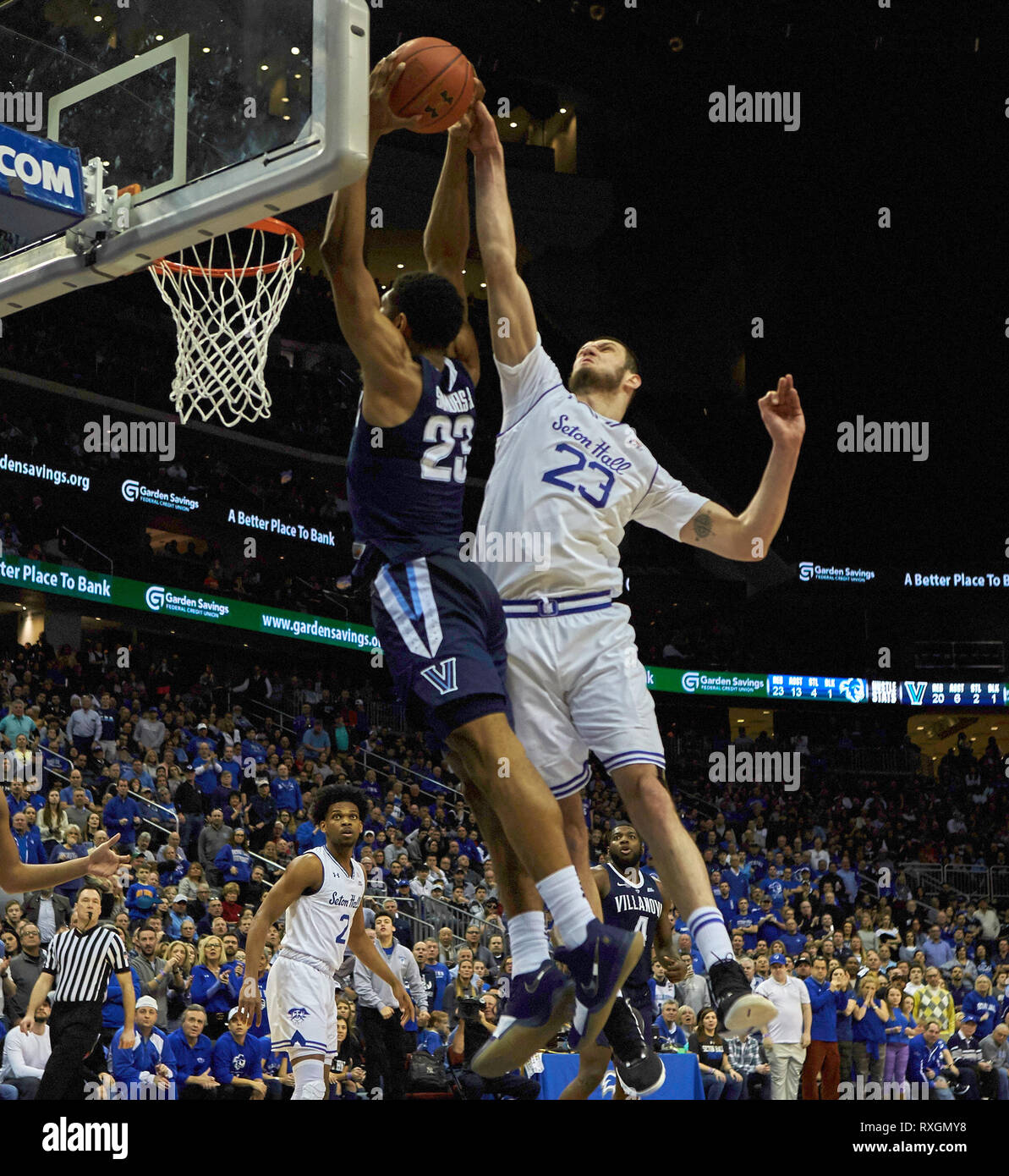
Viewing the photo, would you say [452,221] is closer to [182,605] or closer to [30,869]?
[30,869]

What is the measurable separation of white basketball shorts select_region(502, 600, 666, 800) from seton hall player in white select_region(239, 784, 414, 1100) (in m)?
3.34

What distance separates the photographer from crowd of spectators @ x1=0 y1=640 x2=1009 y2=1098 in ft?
→ 38.4

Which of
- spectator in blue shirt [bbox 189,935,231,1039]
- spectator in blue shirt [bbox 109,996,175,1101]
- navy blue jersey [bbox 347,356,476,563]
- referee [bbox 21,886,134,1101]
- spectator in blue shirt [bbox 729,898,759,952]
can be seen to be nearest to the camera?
navy blue jersey [bbox 347,356,476,563]

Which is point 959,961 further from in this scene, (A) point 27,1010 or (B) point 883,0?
(B) point 883,0

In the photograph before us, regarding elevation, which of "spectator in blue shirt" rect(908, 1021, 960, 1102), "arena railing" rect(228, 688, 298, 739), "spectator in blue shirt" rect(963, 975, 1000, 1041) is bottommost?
"spectator in blue shirt" rect(908, 1021, 960, 1102)

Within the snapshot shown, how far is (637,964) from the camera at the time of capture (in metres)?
6.11

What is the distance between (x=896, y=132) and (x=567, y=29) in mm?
7681

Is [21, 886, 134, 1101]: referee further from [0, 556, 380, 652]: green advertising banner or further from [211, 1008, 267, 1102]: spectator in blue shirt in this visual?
[0, 556, 380, 652]: green advertising banner

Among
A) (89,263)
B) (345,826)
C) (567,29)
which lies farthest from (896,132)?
(89,263)

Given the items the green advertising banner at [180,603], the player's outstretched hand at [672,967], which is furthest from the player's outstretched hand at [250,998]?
the green advertising banner at [180,603]

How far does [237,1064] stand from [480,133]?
764cm

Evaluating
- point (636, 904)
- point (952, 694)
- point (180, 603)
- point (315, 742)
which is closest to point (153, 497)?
point (180, 603)

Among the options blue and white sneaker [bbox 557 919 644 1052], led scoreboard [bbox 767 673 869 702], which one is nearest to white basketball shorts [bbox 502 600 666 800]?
blue and white sneaker [bbox 557 919 644 1052]

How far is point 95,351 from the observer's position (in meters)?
27.1
